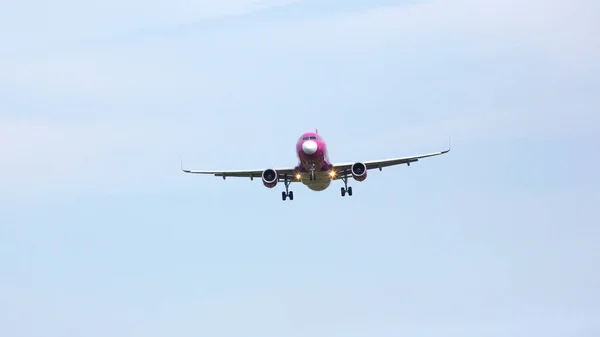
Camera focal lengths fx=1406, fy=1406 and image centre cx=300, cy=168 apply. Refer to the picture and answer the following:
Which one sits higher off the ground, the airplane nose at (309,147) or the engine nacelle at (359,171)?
the airplane nose at (309,147)

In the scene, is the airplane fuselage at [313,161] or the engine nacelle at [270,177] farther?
the engine nacelle at [270,177]

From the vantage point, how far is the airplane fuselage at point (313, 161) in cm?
11250

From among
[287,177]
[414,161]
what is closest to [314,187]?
[287,177]

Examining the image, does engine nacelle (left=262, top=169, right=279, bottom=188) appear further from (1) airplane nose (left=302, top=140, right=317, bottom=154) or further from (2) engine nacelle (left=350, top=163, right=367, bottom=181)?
(1) airplane nose (left=302, top=140, right=317, bottom=154)

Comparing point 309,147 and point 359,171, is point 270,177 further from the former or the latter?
point 359,171

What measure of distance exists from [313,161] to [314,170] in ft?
5.48

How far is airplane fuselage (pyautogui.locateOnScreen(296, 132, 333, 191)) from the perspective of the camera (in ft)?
369

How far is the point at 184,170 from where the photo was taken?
126 metres

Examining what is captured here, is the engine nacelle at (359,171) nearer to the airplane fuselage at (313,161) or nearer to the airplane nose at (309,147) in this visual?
the airplane fuselage at (313,161)

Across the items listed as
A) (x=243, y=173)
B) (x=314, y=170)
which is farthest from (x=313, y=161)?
(x=243, y=173)

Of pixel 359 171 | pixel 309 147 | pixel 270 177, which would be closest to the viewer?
pixel 309 147

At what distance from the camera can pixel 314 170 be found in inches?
4528

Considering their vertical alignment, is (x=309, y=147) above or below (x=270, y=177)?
above

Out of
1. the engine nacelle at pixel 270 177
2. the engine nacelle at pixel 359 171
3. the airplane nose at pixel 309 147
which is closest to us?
the airplane nose at pixel 309 147
